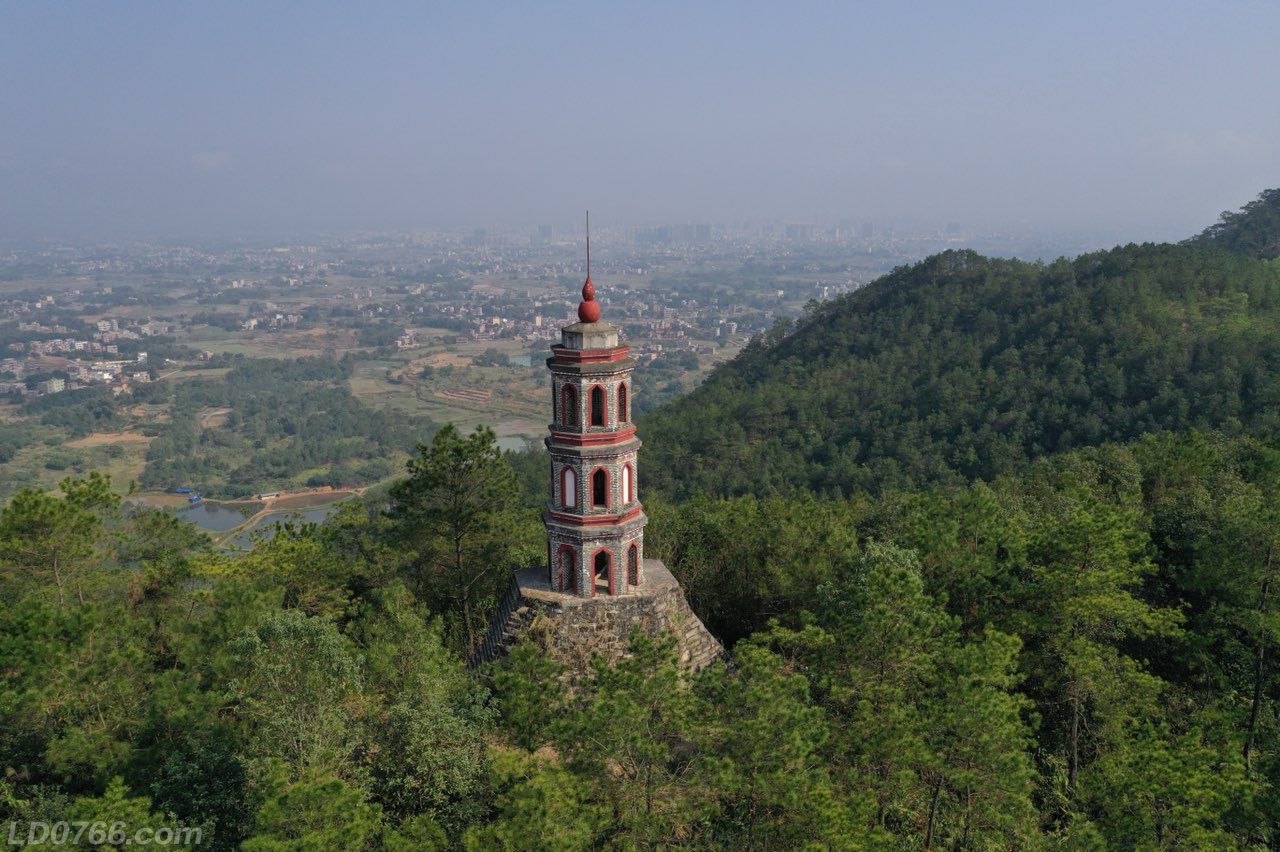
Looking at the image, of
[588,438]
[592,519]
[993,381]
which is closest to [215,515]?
[993,381]

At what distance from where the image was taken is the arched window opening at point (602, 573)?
17.2 m

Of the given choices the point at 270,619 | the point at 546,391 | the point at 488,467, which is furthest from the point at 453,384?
the point at 270,619

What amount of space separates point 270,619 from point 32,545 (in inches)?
318

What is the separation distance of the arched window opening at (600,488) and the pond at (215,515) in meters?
60.2

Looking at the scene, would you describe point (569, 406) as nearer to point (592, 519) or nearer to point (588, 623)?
point (592, 519)

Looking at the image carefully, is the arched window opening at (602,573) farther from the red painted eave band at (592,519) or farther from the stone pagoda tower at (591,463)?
the red painted eave band at (592,519)

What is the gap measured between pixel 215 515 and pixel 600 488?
66.8 metres

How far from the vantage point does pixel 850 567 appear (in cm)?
1930

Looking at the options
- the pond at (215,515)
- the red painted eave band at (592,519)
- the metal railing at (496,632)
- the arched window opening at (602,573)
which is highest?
the red painted eave band at (592,519)

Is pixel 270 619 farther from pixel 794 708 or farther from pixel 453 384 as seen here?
pixel 453 384

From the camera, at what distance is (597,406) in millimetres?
16641

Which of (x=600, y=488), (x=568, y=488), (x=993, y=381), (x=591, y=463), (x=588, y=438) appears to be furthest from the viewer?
(x=993, y=381)

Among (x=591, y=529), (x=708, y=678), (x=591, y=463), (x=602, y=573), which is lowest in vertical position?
(x=602, y=573)

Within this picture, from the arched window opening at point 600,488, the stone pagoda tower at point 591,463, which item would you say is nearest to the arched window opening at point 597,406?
the stone pagoda tower at point 591,463
